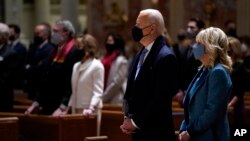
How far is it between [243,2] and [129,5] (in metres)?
3.16

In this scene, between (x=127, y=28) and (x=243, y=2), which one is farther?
(x=127, y=28)

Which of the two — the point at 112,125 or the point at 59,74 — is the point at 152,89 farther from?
the point at 59,74

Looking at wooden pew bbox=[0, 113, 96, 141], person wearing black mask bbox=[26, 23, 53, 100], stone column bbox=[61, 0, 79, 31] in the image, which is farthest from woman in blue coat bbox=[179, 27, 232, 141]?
stone column bbox=[61, 0, 79, 31]

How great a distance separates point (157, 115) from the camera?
609 centimetres

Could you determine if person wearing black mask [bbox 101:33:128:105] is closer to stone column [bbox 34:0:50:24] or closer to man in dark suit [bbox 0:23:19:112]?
man in dark suit [bbox 0:23:19:112]

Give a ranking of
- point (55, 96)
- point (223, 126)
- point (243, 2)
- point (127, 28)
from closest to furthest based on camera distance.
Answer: point (223, 126) < point (55, 96) < point (243, 2) < point (127, 28)

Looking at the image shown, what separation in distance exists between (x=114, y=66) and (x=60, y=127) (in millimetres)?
2559

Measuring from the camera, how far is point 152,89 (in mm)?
6137

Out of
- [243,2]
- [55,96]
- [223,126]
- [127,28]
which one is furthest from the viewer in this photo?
[127,28]

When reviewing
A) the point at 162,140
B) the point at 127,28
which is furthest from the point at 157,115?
the point at 127,28

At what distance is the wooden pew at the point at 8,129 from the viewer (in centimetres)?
761

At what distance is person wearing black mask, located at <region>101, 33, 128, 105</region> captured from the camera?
10500 millimetres

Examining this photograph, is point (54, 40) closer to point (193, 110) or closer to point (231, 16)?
point (193, 110)

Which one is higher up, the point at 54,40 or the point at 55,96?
the point at 54,40
